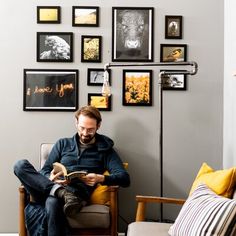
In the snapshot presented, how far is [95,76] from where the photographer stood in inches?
143

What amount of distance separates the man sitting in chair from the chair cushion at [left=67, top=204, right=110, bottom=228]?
0.17 ft

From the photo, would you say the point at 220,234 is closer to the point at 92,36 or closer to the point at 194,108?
the point at 194,108

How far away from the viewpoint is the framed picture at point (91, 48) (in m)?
3.62

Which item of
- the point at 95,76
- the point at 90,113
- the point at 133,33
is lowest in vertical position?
the point at 90,113

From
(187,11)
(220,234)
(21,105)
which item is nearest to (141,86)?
(187,11)

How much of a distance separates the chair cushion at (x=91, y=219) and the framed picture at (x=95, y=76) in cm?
117

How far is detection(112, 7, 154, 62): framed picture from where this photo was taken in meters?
3.62

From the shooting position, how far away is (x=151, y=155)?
3.66m

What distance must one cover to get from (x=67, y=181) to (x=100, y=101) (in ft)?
2.91

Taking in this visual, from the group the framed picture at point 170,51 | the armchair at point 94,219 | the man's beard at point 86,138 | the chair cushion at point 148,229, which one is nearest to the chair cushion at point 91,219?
the armchair at point 94,219

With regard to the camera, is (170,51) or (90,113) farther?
(170,51)

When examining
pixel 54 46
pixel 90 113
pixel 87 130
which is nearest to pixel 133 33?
pixel 54 46

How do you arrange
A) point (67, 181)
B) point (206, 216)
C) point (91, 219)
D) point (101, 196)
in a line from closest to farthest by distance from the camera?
point (206, 216) → point (91, 219) → point (67, 181) → point (101, 196)

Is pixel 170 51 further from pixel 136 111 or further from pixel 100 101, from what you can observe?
pixel 100 101
